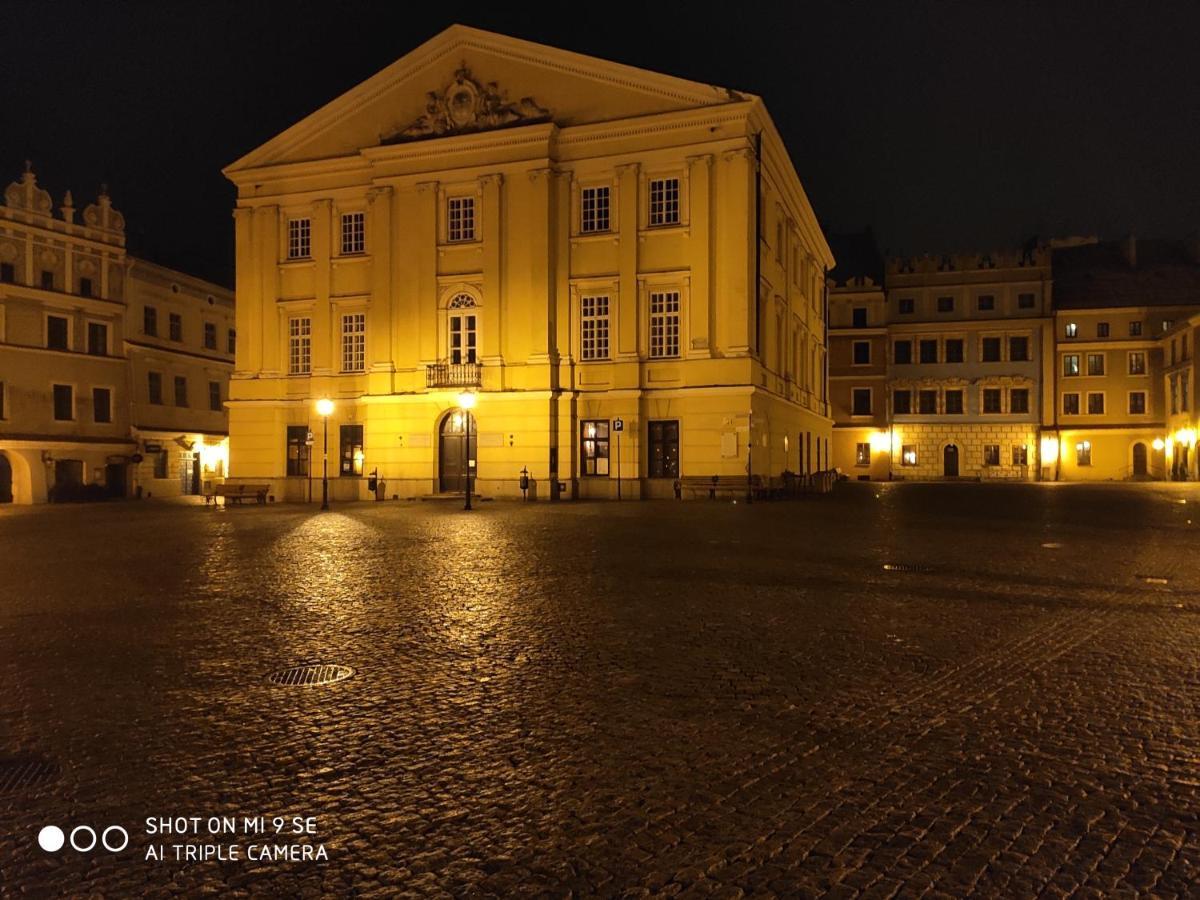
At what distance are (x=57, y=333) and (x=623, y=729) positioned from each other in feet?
149

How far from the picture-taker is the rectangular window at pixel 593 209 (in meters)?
35.2

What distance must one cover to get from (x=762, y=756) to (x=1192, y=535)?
1838cm

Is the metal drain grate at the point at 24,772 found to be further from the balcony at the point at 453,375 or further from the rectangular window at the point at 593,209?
the rectangular window at the point at 593,209

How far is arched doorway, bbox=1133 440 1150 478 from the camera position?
63.2 m

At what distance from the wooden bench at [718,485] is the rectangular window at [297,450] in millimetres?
16760

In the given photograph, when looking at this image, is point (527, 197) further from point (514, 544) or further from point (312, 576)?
point (312, 576)

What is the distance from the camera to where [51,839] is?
4.29 metres

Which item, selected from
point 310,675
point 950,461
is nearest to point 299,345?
point 310,675

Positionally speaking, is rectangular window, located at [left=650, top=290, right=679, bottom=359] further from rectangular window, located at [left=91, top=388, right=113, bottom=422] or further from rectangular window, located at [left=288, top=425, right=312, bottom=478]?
rectangular window, located at [left=91, top=388, right=113, bottom=422]

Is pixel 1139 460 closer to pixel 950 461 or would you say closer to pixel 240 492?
pixel 950 461

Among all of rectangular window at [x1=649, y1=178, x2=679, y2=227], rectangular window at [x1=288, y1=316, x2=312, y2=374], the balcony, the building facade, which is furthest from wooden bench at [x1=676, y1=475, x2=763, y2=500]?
the building facade

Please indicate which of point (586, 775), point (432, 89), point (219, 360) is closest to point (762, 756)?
point (586, 775)

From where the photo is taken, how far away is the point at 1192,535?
63.6 feet

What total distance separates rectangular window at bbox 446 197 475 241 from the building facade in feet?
65.0
